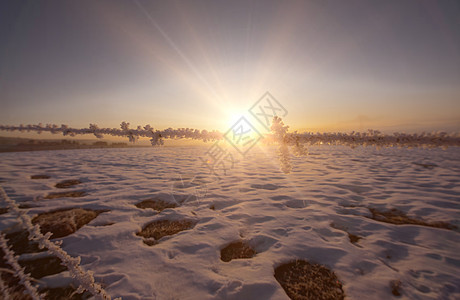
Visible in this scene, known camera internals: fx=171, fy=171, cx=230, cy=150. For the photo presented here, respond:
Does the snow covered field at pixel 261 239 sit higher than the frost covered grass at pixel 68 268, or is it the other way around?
the frost covered grass at pixel 68 268

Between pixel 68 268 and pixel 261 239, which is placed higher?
pixel 68 268

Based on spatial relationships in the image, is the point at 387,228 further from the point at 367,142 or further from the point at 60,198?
the point at 60,198

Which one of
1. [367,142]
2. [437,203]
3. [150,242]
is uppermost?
[367,142]

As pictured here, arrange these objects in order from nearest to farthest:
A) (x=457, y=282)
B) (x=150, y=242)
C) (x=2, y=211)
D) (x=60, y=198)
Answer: (x=457, y=282) < (x=150, y=242) < (x=2, y=211) < (x=60, y=198)

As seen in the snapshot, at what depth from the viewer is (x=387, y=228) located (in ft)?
9.20

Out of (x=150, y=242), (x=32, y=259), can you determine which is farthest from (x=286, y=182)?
(x=32, y=259)

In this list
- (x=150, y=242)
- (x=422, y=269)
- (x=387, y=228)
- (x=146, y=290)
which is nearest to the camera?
(x=146, y=290)

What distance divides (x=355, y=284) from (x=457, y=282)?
1.07m

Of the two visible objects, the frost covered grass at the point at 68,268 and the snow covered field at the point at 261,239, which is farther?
the snow covered field at the point at 261,239

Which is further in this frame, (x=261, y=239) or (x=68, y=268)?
(x=261, y=239)

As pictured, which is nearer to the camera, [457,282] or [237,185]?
[457,282]

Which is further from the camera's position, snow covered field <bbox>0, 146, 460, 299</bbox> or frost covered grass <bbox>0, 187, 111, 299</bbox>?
snow covered field <bbox>0, 146, 460, 299</bbox>

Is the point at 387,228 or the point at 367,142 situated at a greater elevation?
the point at 367,142

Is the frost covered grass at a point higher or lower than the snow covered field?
higher
